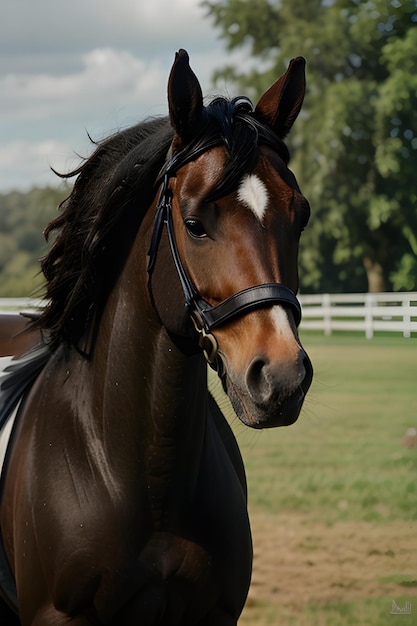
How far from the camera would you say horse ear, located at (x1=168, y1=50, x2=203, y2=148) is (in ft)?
7.64

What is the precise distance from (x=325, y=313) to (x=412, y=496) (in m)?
9.24

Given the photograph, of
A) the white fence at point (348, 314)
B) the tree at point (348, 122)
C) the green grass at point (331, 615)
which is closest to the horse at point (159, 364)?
the green grass at point (331, 615)

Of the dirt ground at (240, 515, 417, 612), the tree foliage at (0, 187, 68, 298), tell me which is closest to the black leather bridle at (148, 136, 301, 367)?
the dirt ground at (240, 515, 417, 612)

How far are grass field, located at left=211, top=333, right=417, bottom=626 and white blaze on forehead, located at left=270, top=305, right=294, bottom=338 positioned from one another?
0.45 m

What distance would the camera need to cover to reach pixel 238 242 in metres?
2.21

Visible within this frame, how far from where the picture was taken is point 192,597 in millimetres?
2488

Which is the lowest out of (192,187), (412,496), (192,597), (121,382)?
(412,496)

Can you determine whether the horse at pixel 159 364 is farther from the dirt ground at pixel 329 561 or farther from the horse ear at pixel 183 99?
the dirt ground at pixel 329 561

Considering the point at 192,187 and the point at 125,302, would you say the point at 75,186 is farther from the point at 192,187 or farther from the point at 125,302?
the point at 192,187

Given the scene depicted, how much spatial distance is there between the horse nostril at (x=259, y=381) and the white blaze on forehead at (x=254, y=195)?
373 mm

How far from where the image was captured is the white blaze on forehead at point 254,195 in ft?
7.32

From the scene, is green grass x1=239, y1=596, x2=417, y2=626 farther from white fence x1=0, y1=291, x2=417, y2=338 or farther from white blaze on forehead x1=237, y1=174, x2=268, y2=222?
white fence x1=0, y1=291, x2=417, y2=338

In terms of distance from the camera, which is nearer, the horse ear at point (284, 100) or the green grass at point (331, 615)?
the horse ear at point (284, 100)

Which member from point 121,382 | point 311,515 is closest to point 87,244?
point 121,382
